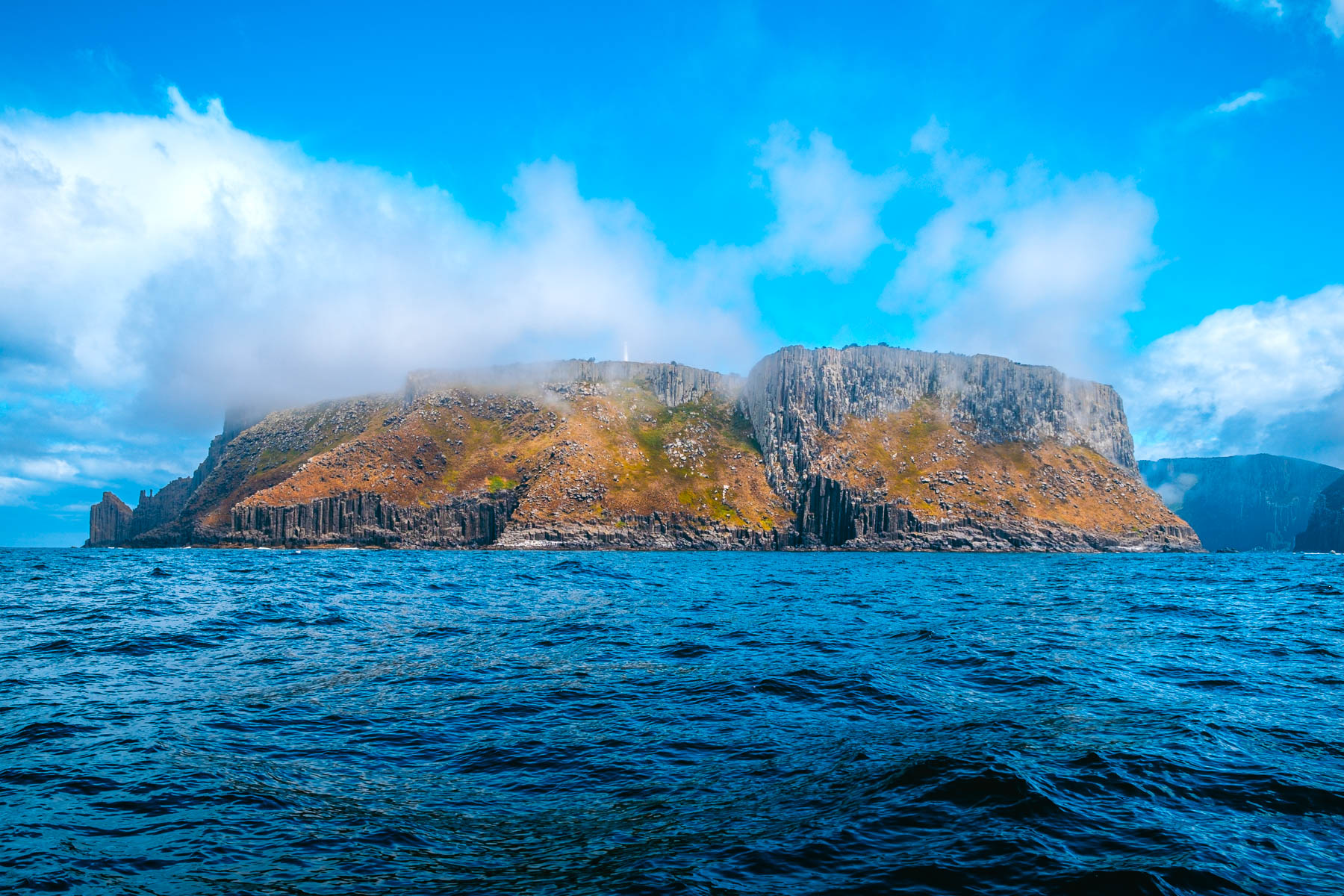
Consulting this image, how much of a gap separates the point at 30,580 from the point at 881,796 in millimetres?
76249

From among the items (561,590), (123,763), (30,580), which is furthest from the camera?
(30,580)

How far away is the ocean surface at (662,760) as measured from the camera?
9328 mm

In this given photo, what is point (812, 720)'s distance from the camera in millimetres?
16641

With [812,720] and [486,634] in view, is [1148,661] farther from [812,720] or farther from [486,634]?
[486,634]

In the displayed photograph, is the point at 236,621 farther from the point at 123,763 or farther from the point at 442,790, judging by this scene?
the point at 442,790

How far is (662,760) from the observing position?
13758 millimetres

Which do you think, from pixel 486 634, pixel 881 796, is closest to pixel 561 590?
pixel 486 634

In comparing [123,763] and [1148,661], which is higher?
[123,763]

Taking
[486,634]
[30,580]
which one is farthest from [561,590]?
[30,580]

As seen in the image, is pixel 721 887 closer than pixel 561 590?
Yes

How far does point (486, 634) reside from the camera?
2967 cm

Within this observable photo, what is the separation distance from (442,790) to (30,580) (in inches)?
2758

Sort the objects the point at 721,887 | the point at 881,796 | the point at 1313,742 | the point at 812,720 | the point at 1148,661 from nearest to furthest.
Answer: the point at 721,887
the point at 881,796
the point at 1313,742
the point at 812,720
the point at 1148,661

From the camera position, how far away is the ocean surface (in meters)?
9.33
